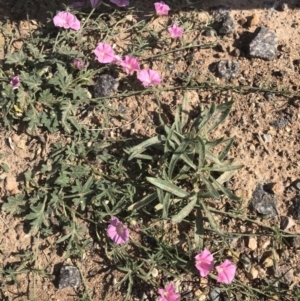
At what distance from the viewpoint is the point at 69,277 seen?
2684 millimetres

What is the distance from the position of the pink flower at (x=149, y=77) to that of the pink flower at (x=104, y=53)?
19cm

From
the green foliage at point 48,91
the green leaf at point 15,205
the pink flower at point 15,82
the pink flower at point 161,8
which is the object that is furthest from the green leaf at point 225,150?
the pink flower at point 15,82

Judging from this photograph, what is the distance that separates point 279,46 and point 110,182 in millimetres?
1224

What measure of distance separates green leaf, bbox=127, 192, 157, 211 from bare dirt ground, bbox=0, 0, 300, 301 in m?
0.31

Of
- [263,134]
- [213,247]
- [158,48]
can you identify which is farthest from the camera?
[158,48]

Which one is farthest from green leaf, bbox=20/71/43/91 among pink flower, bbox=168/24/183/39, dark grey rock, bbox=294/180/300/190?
dark grey rock, bbox=294/180/300/190

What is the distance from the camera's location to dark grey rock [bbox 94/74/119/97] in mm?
2969

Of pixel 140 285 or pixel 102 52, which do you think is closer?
pixel 140 285

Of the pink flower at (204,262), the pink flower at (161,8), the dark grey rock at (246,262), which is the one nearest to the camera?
the pink flower at (204,262)

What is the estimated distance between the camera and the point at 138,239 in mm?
2738

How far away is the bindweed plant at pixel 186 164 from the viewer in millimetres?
2611

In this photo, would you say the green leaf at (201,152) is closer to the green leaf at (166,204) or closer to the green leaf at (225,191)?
the green leaf at (225,191)

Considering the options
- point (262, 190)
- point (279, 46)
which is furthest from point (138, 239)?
point (279, 46)

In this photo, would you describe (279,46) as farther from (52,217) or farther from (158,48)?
(52,217)
